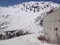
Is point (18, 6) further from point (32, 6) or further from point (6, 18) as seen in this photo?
point (6, 18)

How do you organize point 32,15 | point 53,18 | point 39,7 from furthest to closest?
point 39,7 → point 32,15 → point 53,18

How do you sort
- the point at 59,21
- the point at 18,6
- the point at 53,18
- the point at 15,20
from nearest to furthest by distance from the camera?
the point at 59,21 → the point at 53,18 → the point at 15,20 → the point at 18,6

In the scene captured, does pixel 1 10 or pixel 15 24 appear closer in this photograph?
pixel 15 24

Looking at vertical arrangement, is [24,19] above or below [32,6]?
below

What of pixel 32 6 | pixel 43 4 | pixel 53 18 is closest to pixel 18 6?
pixel 32 6

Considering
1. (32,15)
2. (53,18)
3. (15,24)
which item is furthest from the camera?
(32,15)

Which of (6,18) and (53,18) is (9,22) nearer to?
(6,18)

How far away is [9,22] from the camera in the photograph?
17766 millimetres

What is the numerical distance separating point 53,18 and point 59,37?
26.2 inches

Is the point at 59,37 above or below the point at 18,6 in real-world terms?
below

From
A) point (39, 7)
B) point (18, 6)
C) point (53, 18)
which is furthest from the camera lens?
point (18, 6)

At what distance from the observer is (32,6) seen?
21.9m

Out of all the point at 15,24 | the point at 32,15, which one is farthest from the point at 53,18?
the point at 32,15

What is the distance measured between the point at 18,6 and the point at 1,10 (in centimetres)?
300
